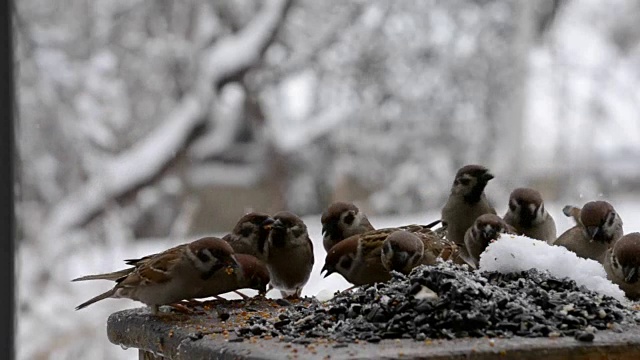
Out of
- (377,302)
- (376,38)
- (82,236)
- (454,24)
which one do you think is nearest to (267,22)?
(376,38)

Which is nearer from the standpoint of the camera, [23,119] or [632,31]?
[23,119]

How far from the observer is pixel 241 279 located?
2113 mm

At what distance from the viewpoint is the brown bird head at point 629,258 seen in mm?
1987

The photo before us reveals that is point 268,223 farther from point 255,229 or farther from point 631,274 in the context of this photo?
point 631,274

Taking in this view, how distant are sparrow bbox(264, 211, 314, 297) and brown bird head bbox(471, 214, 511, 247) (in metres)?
0.40

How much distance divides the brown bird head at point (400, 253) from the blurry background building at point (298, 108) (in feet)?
12.1

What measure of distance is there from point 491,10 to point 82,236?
284cm

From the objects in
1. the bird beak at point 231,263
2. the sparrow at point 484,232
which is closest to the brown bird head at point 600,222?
the sparrow at point 484,232

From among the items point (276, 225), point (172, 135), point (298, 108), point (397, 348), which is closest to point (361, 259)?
point (276, 225)

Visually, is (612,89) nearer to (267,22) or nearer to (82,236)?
(267,22)

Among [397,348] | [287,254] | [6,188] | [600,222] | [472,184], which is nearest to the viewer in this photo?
[397,348]

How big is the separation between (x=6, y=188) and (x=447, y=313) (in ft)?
7.48

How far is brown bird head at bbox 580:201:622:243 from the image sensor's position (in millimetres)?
2234

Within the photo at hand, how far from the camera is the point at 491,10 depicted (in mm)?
6316
